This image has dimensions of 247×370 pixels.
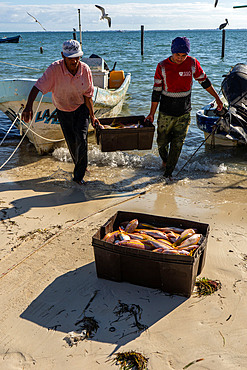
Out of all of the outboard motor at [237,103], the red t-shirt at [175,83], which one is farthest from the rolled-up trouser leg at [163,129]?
the outboard motor at [237,103]

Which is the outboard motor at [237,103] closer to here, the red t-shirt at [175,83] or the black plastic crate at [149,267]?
the red t-shirt at [175,83]

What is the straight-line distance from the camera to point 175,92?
555 cm

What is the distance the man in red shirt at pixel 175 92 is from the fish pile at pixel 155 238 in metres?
2.55

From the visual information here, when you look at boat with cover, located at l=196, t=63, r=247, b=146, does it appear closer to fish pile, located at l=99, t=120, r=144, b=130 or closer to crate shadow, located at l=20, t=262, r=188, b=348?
fish pile, located at l=99, t=120, r=144, b=130

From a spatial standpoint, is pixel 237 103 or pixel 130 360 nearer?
pixel 130 360

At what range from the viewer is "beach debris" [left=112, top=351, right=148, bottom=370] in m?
2.52

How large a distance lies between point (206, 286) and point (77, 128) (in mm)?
3244

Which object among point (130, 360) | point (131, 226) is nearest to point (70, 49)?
point (131, 226)

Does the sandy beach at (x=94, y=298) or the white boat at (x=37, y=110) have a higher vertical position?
the white boat at (x=37, y=110)

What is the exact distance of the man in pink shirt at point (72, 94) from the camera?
16.3 ft

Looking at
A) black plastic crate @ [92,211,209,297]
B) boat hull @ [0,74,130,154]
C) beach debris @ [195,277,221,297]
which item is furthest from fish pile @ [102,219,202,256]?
boat hull @ [0,74,130,154]

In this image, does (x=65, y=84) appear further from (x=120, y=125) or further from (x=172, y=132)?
(x=172, y=132)

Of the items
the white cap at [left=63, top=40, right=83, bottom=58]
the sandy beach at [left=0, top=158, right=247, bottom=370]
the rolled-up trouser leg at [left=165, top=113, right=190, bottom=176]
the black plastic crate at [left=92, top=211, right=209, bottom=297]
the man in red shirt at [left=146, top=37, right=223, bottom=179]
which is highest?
the white cap at [left=63, top=40, right=83, bottom=58]

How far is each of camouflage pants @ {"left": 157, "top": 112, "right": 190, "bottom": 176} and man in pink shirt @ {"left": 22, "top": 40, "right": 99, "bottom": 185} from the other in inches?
42.7
